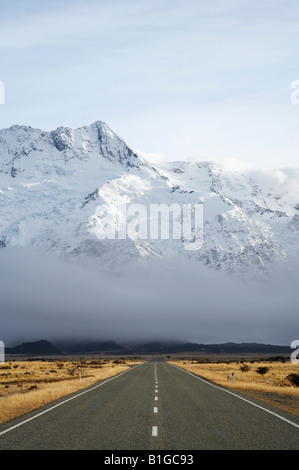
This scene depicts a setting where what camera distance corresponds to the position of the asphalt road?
12383 millimetres

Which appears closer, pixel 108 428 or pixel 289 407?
pixel 108 428

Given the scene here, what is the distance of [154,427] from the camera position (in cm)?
1509

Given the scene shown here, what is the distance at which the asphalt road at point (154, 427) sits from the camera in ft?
40.6
